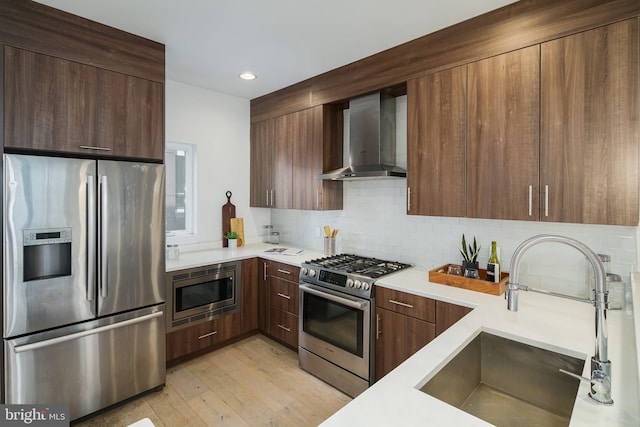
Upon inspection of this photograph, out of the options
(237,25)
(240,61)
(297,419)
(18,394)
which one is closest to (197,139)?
(240,61)

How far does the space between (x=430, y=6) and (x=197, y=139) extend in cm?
261

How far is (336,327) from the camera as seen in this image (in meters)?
2.62

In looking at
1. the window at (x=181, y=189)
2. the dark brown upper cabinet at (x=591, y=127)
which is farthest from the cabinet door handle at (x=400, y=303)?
the window at (x=181, y=189)

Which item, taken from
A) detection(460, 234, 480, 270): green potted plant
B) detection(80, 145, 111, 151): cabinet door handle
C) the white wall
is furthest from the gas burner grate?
detection(80, 145, 111, 151): cabinet door handle

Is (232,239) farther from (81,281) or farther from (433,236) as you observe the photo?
(433,236)

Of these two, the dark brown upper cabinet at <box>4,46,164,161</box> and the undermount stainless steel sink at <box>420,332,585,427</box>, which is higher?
the dark brown upper cabinet at <box>4,46,164,161</box>

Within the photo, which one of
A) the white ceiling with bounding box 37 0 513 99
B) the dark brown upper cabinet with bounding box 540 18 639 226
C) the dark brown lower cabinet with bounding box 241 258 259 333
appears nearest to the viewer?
the dark brown upper cabinet with bounding box 540 18 639 226

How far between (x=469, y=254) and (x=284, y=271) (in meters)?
1.65

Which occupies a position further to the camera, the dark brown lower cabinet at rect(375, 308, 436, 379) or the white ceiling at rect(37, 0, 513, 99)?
the dark brown lower cabinet at rect(375, 308, 436, 379)

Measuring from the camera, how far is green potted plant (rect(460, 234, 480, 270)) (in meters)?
2.35

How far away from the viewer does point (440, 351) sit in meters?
1.30

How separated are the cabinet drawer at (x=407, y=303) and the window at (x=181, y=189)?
2281mm

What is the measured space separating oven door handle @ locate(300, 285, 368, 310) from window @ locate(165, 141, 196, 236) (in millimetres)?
1615

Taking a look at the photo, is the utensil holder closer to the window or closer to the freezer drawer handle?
the window
